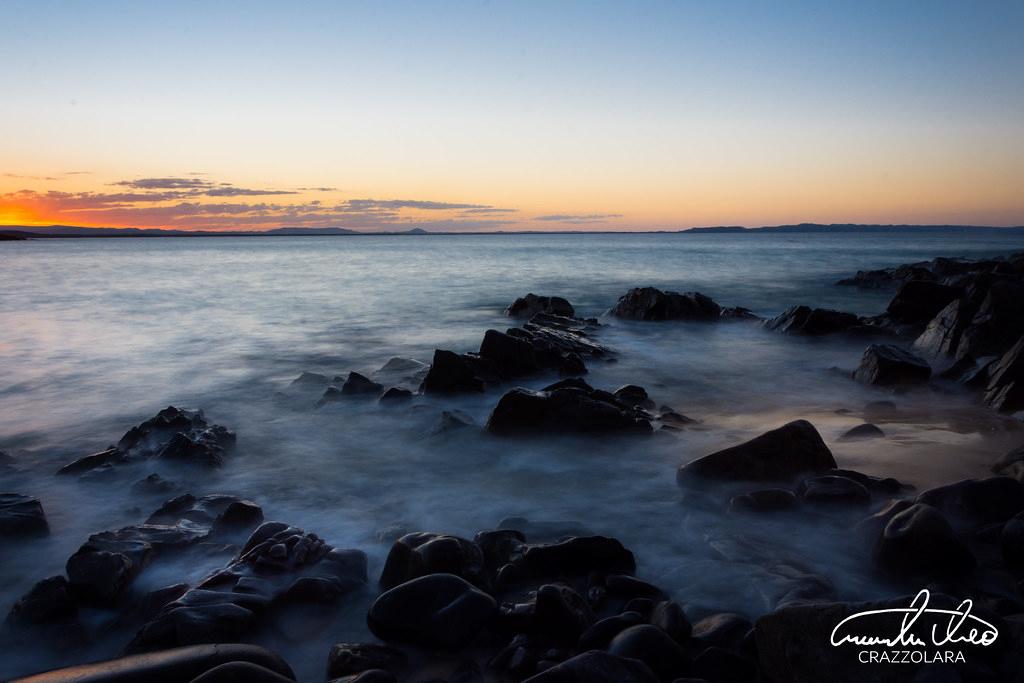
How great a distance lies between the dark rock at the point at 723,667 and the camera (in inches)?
100

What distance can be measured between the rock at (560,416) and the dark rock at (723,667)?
332cm

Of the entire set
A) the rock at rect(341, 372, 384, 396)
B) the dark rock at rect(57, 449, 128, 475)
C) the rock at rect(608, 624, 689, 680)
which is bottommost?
the dark rock at rect(57, 449, 128, 475)

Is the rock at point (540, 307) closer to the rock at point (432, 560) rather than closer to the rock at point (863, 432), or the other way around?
the rock at point (863, 432)

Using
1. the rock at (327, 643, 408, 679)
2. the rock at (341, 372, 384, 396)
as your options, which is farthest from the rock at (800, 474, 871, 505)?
the rock at (341, 372, 384, 396)

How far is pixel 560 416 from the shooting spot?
19.6 ft

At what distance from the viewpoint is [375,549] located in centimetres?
391

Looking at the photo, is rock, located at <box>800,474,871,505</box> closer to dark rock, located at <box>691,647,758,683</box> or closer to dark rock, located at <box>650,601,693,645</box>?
dark rock, located at <box>650,601,693,645</box>

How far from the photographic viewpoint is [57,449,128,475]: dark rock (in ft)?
17.3

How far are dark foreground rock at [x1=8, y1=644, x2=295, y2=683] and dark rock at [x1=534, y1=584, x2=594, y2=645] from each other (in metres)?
1.04

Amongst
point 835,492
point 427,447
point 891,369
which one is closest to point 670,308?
point 891,369

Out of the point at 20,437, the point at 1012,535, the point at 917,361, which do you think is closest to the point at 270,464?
the point at 20,437

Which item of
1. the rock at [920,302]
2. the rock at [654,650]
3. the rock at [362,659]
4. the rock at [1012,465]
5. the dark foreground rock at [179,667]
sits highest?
the rock at [920,302]

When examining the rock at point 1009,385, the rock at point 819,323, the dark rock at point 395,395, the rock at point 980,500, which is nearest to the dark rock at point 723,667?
the rock at point 980,500

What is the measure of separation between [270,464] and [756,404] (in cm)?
498
